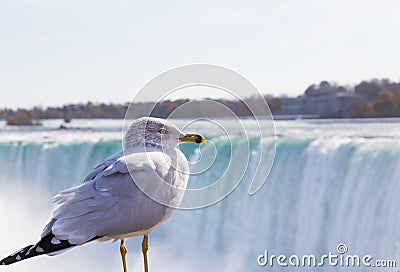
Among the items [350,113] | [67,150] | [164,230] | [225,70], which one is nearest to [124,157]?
[225,70]

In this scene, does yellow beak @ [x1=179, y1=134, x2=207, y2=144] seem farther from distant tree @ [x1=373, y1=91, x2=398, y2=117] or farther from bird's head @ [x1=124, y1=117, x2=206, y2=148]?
distant tree @ [x1=373, y1=91, x2=398, y2=117]

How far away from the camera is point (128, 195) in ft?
7.59

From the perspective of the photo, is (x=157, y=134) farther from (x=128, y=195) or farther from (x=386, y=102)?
(x=386, y=102)

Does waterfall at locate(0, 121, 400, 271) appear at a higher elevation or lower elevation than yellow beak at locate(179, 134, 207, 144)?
lower

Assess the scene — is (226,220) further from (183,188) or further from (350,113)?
(350,113)

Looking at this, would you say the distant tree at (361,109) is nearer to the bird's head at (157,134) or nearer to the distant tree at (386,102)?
the distant tree at (386,102)

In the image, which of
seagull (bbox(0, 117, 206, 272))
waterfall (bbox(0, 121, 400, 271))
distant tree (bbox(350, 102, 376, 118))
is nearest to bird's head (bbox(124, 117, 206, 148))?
seagull (bbox(0, 117, 206, 272))

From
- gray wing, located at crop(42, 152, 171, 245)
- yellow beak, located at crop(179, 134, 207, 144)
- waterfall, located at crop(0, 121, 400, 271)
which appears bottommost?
waterfall, located at crop(0, 121, 400, 271)

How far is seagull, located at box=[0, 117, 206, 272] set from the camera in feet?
7.47

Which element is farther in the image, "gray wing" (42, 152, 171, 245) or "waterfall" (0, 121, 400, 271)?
"waterfall" (0, 121, 400, 271)

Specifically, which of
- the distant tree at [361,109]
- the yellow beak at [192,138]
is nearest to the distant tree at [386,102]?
the distant tree at [361,109]

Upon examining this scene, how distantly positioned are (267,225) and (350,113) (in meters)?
6.13

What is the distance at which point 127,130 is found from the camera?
7.83ft

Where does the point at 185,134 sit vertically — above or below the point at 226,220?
above
